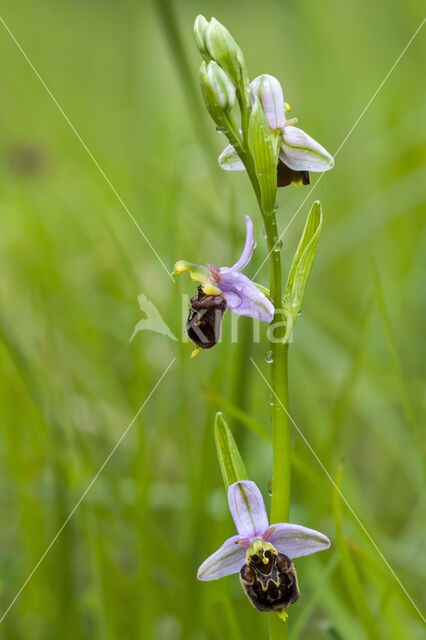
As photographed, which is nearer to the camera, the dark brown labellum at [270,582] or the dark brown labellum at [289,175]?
the dark brown labellum at [270,582]

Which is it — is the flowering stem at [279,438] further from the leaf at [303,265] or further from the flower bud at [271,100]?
the flower bud at [271,100]

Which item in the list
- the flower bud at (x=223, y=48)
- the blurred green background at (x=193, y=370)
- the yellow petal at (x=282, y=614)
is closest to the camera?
the yellow petal at (x=282, y=614)

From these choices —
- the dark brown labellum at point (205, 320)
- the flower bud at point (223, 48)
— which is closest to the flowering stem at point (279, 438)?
the dark brown labellum at point (205, 320)

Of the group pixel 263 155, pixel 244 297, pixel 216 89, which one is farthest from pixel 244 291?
pixel 216 89

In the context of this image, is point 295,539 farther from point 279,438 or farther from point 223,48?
point 223,48

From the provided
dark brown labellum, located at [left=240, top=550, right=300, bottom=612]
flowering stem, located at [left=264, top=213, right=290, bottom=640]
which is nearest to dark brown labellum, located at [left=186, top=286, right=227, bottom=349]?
flowering stem, located at [left=264, top=213, right=290, bottom=640]

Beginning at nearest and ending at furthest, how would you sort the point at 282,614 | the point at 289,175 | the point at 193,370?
the point at 282,614
the point at 289,175
the point at 193,370

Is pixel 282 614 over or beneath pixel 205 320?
beneath

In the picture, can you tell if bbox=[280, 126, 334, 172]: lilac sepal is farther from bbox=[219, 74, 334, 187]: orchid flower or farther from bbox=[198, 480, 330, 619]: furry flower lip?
bbox=[198, 480, 330, 619]: furry flower lip
